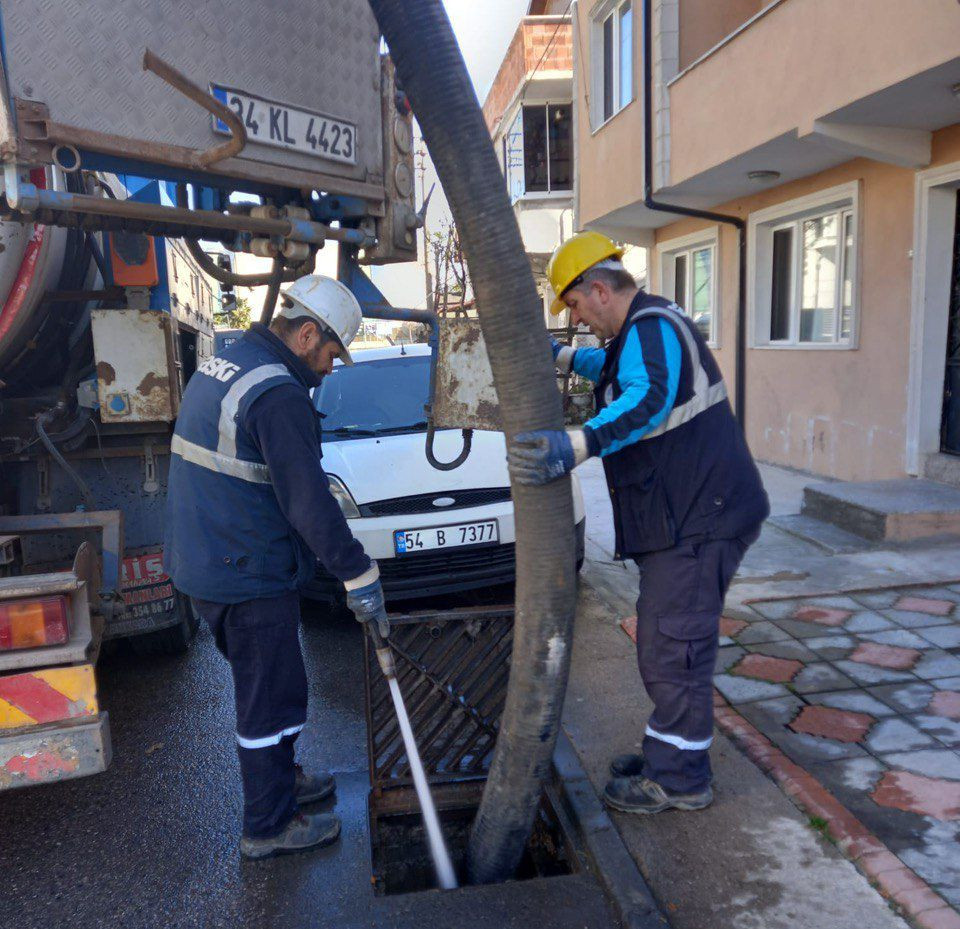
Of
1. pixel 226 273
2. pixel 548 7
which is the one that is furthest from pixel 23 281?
pixel 548 7

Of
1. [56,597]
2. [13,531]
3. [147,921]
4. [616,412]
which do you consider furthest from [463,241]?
[13,531]

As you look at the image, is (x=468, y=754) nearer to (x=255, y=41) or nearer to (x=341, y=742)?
(x=341, y=742)

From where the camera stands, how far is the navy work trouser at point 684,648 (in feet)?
9.48

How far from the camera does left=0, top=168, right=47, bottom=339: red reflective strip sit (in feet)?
12.0

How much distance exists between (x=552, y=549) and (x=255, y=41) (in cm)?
189

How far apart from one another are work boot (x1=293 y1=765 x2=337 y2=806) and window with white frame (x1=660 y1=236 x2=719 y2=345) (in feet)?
29.1

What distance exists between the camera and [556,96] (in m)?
18.2

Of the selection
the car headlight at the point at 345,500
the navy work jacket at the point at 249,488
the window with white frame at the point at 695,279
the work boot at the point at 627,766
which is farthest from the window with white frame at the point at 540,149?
the work boot at the point at 627,766

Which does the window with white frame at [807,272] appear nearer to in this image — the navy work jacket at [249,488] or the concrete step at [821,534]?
the concrete step at [821,534]

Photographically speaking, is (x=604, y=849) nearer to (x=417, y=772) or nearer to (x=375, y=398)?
(x=417, y=772)

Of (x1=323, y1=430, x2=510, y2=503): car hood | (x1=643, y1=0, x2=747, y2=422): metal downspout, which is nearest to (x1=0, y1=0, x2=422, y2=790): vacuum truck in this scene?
(x1=323, y1=430, x2=510, y2=503): car hood

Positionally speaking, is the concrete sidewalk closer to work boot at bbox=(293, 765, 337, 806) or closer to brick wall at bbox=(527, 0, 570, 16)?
work boot at bbox=(293, 765, 337, 806)

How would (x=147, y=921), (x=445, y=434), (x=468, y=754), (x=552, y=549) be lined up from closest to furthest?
(x=552, y=549) → (x=147, y=921) → (x=468, y=754) → (x=445, y=434)

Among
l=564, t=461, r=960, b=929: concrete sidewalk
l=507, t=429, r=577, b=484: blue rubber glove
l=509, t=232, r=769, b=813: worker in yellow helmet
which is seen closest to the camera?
l=507, t=429, r=577, b=484: blue rubber glove
